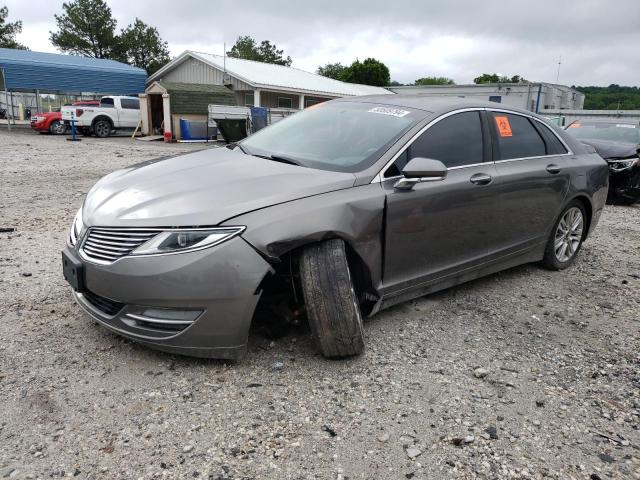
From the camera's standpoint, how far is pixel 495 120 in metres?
4.06

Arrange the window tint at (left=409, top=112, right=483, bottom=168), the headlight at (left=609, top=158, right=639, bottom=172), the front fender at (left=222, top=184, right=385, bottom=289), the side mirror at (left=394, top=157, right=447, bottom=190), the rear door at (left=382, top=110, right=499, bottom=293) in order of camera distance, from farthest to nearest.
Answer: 1. the headlight at (left=609, top=158, right=639, bottom=172)
2. the window tint at (left=409, top=112, right=483, bottom=168)
3. the rear door at (left=382, top=110, right=499, bottom=293)
4. the side mirror at (left=394, top=157, right=447, bottom=190)
5. the front fender at (left=222, top=184, right=385, bottom=289)

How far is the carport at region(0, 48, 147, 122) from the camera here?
2334 centimetres

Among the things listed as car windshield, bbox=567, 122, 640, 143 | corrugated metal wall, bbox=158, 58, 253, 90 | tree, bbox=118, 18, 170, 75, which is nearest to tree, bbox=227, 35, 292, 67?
tree, bbox=118, 18, 170, 75

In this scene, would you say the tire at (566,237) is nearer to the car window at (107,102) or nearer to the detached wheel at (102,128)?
the detached wheel at (102,128)

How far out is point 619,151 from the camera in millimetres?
8656

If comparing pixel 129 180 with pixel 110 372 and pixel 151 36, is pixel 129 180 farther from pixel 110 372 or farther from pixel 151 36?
pixel 151 36

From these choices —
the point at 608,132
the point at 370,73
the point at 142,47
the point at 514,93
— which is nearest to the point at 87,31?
the point at 142,47

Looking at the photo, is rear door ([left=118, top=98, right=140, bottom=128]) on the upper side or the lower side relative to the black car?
upper

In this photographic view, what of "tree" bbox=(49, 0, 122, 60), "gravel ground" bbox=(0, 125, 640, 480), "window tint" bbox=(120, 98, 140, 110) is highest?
"tree" bbox=(49, 0, 122, 60)

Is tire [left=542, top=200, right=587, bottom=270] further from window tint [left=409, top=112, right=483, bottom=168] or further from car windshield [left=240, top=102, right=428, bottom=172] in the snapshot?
car windshield [left=240, top=102, right=428, bottom=172]

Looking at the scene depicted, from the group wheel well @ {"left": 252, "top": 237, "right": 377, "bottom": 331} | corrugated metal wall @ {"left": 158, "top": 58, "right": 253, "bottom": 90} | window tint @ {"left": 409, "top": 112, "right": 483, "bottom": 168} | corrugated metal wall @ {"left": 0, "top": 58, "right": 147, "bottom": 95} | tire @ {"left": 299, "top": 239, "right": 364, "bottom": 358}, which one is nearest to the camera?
tire @ {"left": 299, "top": 239, "right": 364, "bottom": 358}

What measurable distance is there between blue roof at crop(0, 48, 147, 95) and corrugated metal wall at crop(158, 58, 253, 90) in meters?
1.94

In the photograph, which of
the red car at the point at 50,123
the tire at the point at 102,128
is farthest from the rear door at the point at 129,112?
the red car at the point at 50,123

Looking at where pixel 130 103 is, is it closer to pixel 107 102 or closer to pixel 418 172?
pixel 107 102
